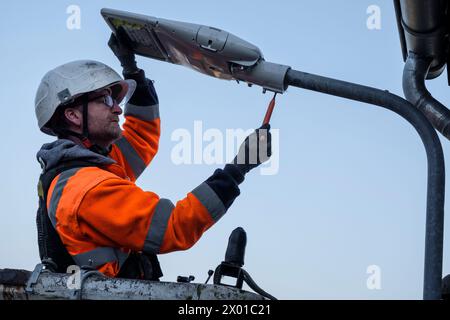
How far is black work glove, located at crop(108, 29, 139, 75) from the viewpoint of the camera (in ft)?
15.4

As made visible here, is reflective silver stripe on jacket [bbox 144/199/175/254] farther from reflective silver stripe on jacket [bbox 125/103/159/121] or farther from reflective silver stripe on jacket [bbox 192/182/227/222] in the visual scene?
reflective silver stripe on jacket [bbox 125/103/159/121]

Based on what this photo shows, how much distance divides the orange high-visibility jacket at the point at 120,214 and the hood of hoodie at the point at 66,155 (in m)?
0.02

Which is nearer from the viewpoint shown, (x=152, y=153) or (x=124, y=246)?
(x=124, y=246)

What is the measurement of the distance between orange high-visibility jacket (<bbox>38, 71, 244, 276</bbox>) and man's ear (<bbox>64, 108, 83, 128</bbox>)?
0.66 meters

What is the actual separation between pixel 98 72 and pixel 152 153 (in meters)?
0.77

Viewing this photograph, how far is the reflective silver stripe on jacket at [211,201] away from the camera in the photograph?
3.67m

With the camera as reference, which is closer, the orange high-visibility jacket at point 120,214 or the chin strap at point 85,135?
the orange high-visibility jacket at point 120,214

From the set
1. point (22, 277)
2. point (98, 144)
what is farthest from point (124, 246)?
point (98, 144)

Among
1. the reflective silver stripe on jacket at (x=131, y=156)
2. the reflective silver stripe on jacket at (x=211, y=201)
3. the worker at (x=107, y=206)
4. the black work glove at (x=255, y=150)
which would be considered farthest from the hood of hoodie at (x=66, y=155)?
the reflective silver stripe on jacket at (x=131, y=156)

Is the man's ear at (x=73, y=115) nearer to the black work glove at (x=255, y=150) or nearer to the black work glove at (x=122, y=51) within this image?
the black work glove at (x=122, y=51)

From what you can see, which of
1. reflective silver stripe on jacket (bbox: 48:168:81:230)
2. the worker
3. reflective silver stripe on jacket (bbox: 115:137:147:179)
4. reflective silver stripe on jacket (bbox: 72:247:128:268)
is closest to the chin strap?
the worker

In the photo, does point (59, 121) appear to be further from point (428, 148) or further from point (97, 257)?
point (428, 148)
